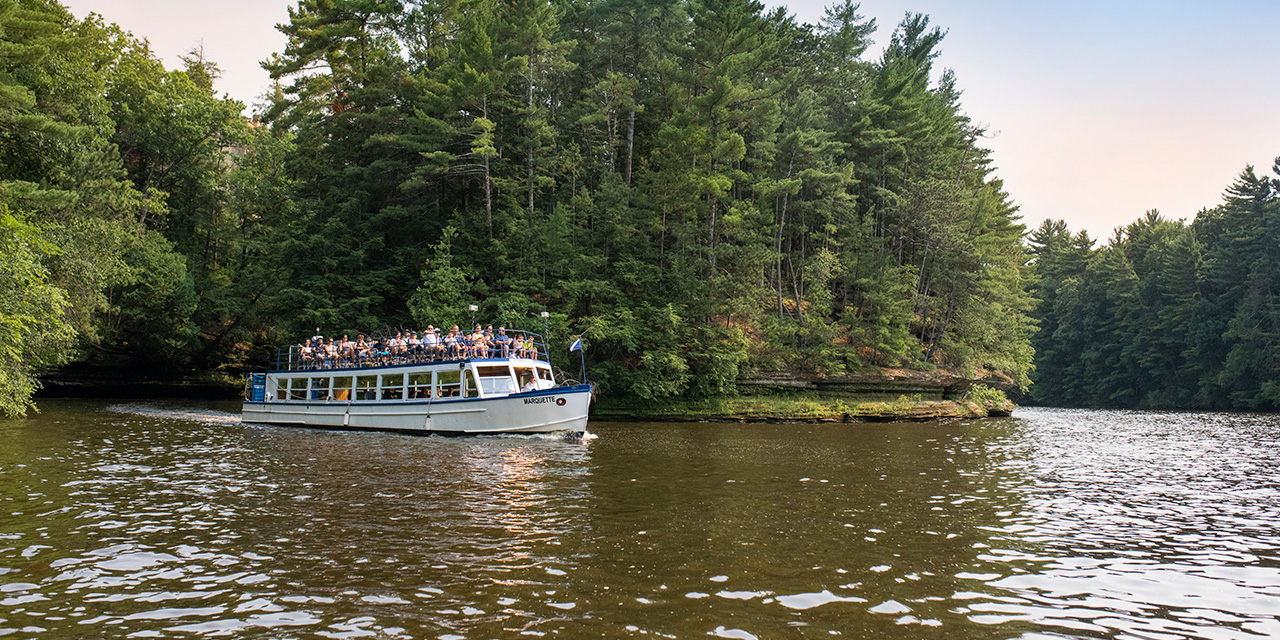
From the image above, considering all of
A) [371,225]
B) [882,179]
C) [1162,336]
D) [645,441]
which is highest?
[882,179]

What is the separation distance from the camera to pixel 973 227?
54.1 metres

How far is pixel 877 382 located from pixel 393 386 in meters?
29.0

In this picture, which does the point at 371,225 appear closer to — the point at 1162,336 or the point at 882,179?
the point at 882,179

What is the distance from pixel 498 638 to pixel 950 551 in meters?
7.21

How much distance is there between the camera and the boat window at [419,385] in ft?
106

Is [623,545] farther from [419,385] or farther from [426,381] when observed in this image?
[419,385]

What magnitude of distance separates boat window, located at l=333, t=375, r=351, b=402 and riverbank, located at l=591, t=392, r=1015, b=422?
42.3ft

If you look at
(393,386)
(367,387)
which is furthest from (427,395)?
(367,387)

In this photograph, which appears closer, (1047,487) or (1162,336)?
(1047,487)

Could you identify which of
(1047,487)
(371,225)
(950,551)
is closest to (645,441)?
(1047,487)

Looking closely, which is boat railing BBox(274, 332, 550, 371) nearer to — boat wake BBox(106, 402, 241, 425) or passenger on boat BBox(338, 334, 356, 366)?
passenger on boat BBox(338, 334, 356, 366)

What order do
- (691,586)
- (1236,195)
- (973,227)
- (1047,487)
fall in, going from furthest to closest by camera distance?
(1236,195) → (973,227) → (1047,487) → (691,586)

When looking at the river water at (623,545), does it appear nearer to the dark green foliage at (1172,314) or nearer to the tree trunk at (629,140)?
the tree trunk at (629,140)

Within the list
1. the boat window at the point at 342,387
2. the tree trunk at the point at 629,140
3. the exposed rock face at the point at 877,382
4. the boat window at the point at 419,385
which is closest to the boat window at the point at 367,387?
the boat window at the point at 342,387
